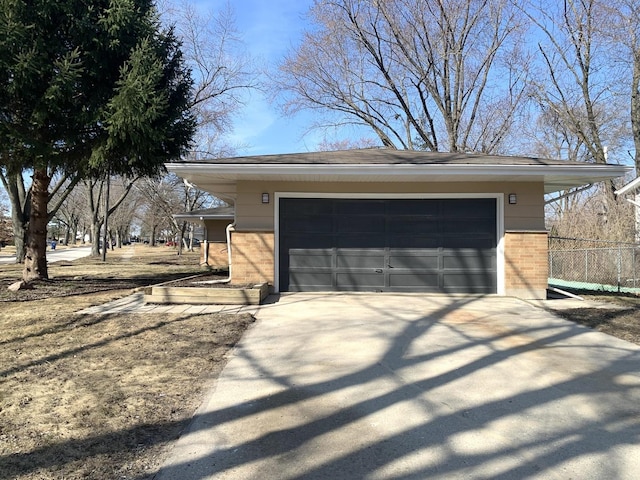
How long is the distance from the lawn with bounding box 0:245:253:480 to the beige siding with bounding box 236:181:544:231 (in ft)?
10.7

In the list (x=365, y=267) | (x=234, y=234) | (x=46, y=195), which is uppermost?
(x=46, y=195)

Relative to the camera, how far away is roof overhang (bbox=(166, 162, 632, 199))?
9.05m

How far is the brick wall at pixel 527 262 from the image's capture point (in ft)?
32.4

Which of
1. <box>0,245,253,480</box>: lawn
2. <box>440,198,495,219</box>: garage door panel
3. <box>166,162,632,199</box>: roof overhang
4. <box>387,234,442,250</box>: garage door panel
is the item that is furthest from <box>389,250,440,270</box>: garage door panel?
<box>0,245,253,480</box>: lawn

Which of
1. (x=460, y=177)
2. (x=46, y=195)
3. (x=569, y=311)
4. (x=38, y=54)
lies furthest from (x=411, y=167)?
(x=46, y=195)

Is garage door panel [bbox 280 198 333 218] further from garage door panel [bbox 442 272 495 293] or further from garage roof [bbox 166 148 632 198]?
garage door panel [bbox 442 272 495 293]

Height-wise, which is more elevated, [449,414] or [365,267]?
[365,267]

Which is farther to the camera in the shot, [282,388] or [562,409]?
[282,388]

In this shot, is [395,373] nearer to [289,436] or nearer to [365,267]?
[289,436]

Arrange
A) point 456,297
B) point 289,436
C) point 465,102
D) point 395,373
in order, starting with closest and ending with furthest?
point 289,436
point 395,373
point 456,297
point 465,102

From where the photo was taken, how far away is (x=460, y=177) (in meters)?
9.59

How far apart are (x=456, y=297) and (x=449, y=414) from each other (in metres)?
6.44

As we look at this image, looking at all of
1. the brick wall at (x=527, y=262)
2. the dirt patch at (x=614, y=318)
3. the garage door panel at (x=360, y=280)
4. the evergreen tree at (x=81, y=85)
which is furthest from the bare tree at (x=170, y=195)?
the dirt patch at (x=614, y=318)

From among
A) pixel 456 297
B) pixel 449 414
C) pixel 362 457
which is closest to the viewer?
pixel 362 457
